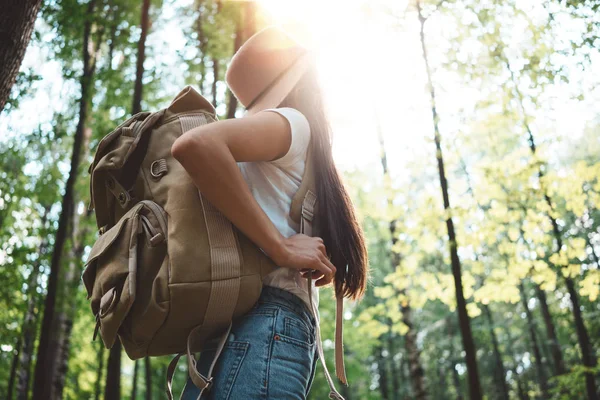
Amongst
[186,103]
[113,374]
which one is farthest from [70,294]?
[186,103]

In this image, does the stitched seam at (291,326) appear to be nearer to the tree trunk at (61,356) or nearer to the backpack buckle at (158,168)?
the backpack buckle at (158,168)

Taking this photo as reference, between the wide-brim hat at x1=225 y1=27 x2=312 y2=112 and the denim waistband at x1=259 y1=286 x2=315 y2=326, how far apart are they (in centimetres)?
63

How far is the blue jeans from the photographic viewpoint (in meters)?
1.25

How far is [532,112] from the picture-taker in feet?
28.0

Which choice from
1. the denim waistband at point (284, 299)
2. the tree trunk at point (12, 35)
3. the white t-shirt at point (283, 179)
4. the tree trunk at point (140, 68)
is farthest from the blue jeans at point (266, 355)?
the tree trunk at point (140, 68)

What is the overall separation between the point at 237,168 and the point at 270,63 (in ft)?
1.65

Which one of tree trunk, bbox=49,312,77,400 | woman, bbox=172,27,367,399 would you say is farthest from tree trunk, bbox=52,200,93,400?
woman, bbox=172,27,367,399

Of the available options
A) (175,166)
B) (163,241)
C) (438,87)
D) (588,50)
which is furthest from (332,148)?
(438,87)

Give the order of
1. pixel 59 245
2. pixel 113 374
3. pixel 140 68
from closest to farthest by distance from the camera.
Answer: pixel 113 374
pixel 140 68
pixel 59 245

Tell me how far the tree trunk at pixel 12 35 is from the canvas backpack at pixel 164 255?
51.5 inches

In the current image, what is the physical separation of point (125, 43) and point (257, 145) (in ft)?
35.5

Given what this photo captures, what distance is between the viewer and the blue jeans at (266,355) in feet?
4.11

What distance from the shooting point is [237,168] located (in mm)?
1368

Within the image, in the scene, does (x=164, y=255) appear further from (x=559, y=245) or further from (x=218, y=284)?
(x=559, y=245)
